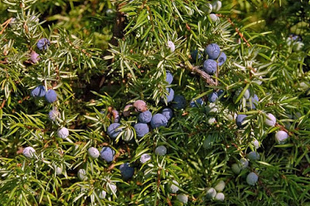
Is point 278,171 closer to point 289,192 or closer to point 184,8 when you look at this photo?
point 289,192

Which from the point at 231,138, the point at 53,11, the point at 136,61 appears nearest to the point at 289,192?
the point at 231,138

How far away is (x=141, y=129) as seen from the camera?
86cm

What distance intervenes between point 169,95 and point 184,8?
0.54 ft

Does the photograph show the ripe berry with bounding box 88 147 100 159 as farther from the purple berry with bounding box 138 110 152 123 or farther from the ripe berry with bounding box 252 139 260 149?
the ripe berry with bounding box 252 139 260 149

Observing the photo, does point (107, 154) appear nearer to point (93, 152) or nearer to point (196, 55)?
point (93, 152)

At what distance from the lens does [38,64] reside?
2.94 feet

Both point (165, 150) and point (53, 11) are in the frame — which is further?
point (53, 11)

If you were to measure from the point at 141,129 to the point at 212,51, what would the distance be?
0.65ft

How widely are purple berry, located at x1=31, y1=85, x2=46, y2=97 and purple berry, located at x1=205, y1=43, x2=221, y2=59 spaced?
0.32 m

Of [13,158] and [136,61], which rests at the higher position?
[136,61]

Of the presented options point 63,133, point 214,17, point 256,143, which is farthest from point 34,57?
point 256,143

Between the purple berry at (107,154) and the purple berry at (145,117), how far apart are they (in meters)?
0.10

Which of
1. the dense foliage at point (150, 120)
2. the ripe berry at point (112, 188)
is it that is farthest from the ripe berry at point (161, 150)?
the ripe berry at point (112, 188)

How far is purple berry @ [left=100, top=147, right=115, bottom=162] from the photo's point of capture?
90 centimetres
